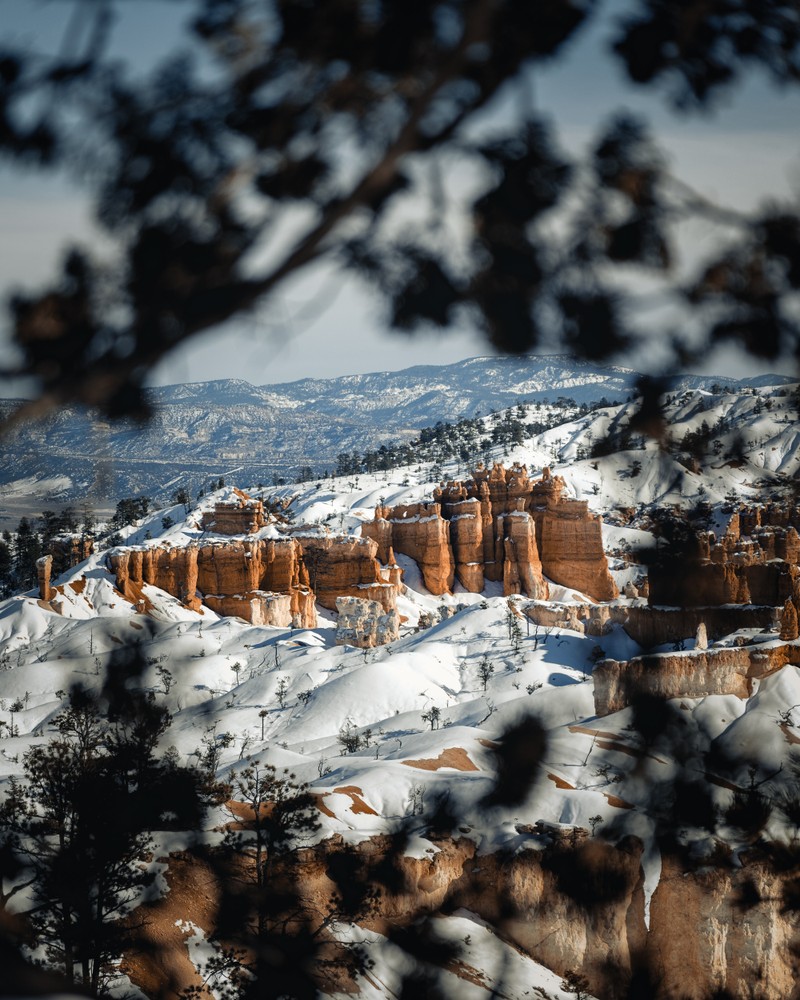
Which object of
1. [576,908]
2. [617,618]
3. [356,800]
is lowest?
[617,618]

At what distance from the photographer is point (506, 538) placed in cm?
5791

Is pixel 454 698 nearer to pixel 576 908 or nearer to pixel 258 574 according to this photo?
pixel 258 574

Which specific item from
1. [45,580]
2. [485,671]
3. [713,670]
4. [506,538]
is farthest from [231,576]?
[713,670]

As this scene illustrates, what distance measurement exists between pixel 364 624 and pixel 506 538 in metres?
13.8

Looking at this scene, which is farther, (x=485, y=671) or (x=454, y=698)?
(x=485, y=671)

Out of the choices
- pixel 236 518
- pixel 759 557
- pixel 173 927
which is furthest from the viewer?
pixel 236 518

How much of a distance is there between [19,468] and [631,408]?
323 centimetres

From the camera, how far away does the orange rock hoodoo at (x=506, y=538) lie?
56.5m

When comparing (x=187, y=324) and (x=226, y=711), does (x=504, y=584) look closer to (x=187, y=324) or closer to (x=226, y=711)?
(x=226, y=711)

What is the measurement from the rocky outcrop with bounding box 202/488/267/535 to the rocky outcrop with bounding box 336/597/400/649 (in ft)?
42.7

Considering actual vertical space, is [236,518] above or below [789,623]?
above

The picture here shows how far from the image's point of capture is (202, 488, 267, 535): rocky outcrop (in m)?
60.2

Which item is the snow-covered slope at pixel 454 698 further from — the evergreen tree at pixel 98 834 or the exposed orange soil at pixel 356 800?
the evergreen tree at pixel 98 834

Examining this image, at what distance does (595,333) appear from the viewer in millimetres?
4293
